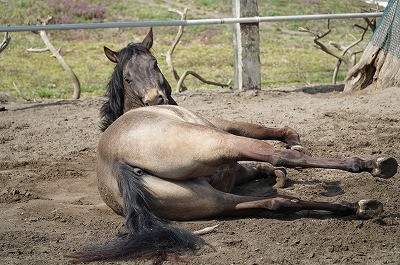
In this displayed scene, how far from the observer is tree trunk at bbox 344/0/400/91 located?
30.8 feet

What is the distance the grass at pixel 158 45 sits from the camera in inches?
699

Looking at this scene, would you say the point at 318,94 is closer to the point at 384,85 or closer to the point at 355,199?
the point at 384,85

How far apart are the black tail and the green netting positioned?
18.9 feet

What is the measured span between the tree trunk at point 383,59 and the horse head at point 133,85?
14.3 ft

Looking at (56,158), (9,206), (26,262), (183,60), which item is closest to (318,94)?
(56,158)

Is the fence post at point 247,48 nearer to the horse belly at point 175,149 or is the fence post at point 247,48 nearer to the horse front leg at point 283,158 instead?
the horse belly at point 175,149

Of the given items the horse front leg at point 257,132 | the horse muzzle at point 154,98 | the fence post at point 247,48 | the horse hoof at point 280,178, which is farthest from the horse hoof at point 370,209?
the fence post at point 247,48

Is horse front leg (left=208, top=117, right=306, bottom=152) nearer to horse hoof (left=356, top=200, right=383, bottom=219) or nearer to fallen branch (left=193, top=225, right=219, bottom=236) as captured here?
horse hoof (left=356, top=200, right=383, bottom=219)

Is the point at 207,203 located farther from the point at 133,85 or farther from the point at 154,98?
the point at 133,85

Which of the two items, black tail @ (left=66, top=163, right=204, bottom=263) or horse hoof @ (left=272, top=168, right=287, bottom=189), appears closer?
black tail @ (left=66, top=163, right=204, bottom=263)

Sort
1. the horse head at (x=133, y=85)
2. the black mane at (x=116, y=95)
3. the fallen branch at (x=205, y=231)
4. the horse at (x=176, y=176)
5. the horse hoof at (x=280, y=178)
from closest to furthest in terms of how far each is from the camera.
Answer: the horse at (x=176, y=176) < the fallen branch at (x=205, y=231) < the horse hoof at (x=280, y=178) < the horse head at (x=133, y=85) < the black mane at (x=116, y=95)

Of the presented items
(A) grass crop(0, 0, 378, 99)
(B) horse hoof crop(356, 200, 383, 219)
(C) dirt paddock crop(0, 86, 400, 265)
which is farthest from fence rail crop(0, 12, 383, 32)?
(B) horse hoof crop(356, 200, 383, 219)

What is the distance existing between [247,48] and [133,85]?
15.3 feet

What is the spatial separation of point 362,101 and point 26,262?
19.5 ft
